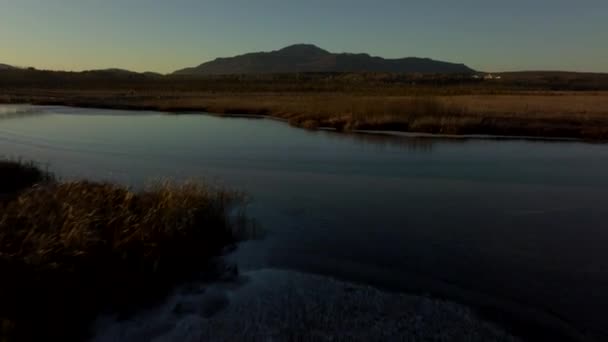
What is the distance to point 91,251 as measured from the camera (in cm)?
654

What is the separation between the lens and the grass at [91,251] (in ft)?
18.3

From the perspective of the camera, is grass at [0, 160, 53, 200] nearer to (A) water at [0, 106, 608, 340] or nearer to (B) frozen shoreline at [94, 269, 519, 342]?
(A) water at [0, 106, 608, 340]

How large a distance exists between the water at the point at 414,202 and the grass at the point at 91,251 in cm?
111

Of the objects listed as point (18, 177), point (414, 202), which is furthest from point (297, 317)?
point (18, 177)

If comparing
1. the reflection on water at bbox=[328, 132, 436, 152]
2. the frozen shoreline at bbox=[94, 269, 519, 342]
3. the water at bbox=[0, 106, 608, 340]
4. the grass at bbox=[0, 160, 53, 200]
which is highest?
the grass at bbox=[0, 160, 53, 200]

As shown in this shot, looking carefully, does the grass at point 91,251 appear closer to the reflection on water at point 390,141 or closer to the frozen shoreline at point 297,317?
the frozen shoreline at point 297,317

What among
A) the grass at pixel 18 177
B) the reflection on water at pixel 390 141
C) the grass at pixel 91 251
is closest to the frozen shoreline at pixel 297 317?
the grass at pixel 91 251

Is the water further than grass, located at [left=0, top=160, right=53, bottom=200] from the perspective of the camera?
No

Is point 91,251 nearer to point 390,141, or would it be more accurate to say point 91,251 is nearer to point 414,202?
point 414,202

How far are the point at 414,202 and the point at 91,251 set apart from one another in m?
7.56

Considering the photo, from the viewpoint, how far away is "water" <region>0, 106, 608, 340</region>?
754 cm

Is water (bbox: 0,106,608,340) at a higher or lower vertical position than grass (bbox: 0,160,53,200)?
lower

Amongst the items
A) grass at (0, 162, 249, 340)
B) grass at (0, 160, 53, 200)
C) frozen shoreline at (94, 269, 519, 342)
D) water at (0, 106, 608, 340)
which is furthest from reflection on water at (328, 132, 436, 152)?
frozen shoreline at (94, 269, 519, 342)

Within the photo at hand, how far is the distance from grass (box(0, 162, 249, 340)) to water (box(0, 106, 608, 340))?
3.63 feet
